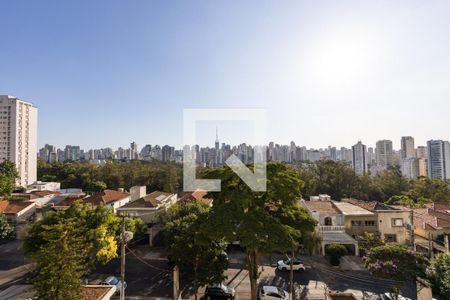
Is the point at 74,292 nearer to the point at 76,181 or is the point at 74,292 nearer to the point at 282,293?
the point at 282,293

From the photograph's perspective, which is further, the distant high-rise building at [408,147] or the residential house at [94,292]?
the distant high-rise building at [408,147]

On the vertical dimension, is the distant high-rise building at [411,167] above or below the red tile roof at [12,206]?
above

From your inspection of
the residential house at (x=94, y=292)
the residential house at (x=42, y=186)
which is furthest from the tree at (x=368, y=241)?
the residential house at (x=42, y=186)

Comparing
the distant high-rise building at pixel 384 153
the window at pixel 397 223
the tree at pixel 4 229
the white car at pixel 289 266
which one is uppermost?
the distant high-rise building at pixel 384 153

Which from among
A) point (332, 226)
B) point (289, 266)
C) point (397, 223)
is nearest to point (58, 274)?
point (289, 266)

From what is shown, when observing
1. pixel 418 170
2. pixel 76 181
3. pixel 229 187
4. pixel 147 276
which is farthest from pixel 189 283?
pixel 418 170

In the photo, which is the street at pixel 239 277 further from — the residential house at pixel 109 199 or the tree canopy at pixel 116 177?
the tree canopy at pixel 116 177

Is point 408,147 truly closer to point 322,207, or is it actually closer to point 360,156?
point 360,156
